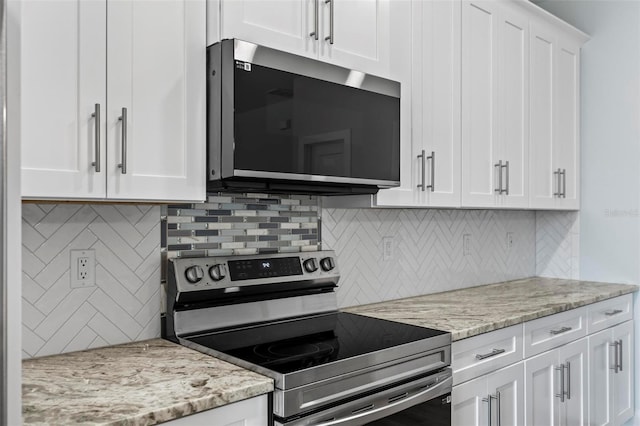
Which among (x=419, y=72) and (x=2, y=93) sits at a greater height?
(x=419, y=72)

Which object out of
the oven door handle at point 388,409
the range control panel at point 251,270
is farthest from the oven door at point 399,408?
the range control panel at point 251,270

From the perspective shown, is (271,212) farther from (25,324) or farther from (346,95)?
(25,324)

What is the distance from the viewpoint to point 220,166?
1.58 m

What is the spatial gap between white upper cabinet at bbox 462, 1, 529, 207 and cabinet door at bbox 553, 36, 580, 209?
0.39 meters

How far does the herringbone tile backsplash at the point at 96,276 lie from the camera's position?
1.56 meters

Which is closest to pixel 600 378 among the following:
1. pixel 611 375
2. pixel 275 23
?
pixel 611 375

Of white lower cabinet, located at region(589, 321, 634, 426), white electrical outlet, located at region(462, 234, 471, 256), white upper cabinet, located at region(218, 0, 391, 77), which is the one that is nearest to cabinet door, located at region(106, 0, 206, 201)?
white upper cabinet, located at region(218, 0, 391, 77)

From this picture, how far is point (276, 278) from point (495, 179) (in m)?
1.26

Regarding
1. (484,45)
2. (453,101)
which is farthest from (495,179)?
(484,45)

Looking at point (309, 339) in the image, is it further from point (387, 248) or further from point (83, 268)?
point (387, 248)

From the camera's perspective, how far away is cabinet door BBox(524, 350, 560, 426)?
2.31 meters

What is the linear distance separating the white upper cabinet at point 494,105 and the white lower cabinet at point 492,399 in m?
0.76

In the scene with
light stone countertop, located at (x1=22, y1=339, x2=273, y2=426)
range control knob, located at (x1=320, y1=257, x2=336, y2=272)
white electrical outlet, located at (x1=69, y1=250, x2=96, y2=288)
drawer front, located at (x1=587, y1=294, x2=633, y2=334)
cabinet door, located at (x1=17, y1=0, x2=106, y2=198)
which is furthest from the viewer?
drawer front, located at (x1=587, y1=294, x2=633, y2=334)

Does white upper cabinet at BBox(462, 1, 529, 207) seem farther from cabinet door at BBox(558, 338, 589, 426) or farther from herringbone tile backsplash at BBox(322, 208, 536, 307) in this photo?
cabinet door at BBox(558, 338, 589, 426)
